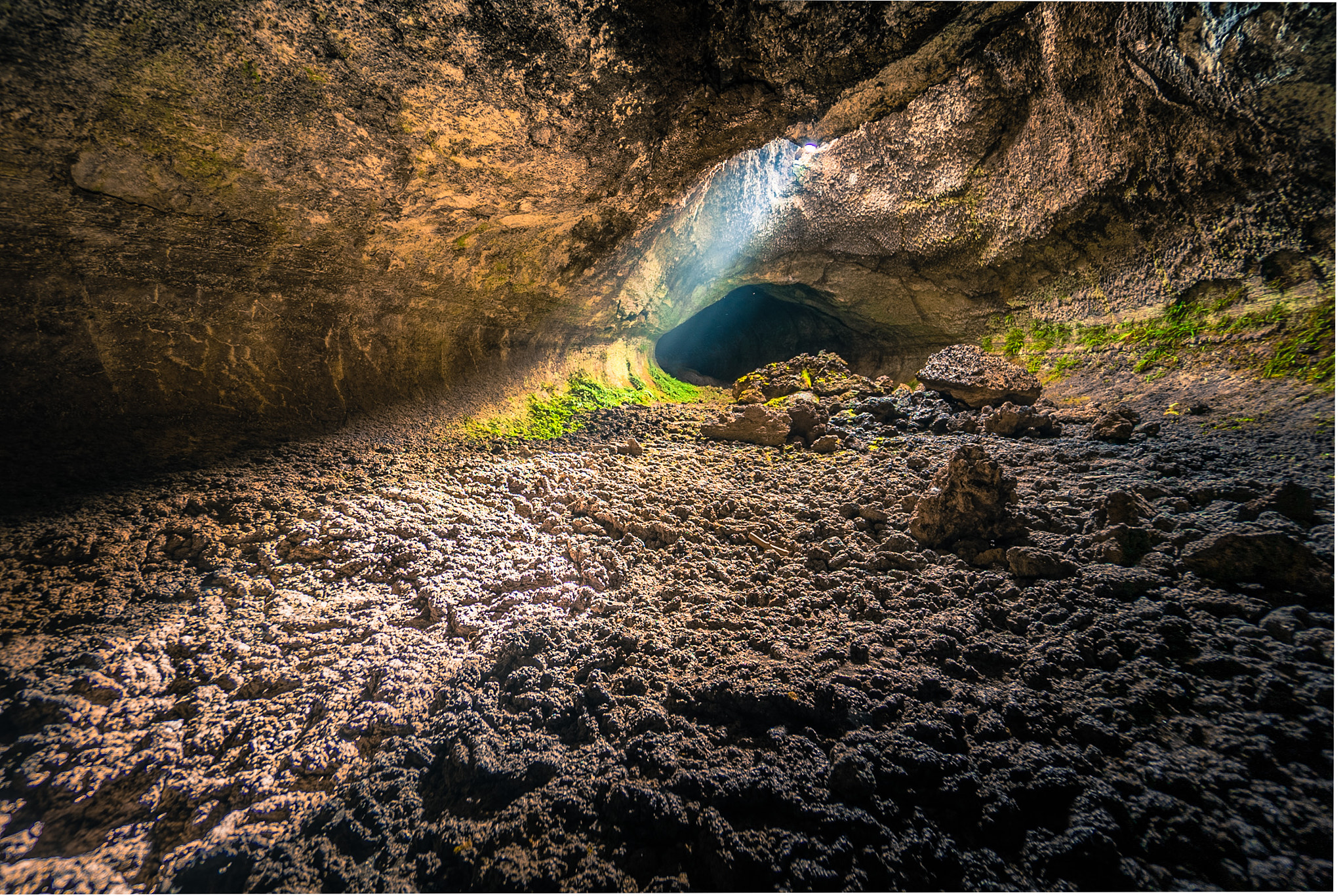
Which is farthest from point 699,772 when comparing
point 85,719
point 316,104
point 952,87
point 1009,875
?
point 952,87

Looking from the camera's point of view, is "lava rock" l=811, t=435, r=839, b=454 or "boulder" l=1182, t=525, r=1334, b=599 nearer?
"boulder" l=1182, t=525, r=1334, b=599

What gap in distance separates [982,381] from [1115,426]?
3.07 ft

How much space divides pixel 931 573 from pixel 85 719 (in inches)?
97.2

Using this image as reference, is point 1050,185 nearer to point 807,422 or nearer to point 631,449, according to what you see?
point 807,422

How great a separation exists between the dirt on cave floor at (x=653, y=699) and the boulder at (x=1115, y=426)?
404 millimetres

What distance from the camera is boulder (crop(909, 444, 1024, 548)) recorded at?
5.81 feet

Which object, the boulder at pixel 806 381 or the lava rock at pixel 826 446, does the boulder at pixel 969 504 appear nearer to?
the lava rock at pixel 826 446

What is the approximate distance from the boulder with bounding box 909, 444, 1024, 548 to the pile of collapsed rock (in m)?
1.15

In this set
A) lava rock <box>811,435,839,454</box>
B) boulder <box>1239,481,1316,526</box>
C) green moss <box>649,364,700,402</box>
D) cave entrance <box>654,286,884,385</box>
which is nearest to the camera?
boulder <box>1239,481,1316,526</box>

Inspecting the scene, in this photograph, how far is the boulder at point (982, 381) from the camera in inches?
127

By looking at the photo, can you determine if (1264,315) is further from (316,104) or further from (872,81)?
(316,104)

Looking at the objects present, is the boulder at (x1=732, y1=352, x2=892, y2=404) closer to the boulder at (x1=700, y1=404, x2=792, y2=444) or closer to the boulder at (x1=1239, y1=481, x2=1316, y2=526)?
the boulder at (x1=700, y1=404, x2=792, y2=444)

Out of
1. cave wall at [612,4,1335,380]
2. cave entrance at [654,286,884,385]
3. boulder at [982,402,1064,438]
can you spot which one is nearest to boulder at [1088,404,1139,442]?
boulder at [982,402,1064,438]

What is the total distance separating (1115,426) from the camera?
7.86 ft
